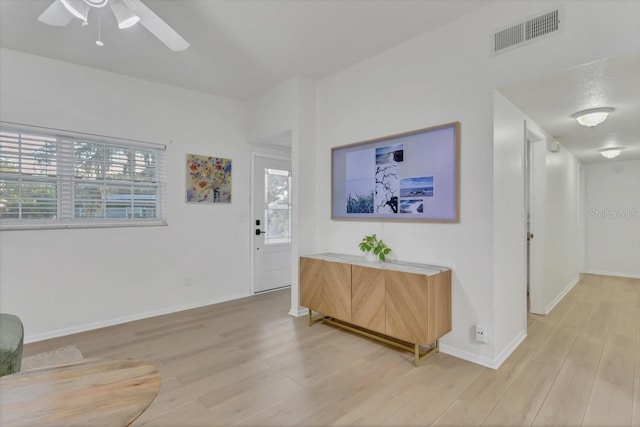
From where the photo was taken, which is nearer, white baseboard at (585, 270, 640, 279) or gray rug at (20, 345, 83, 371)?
gray rug at (20, 345, 83, 371)

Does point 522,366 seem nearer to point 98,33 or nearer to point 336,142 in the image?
point 336,142

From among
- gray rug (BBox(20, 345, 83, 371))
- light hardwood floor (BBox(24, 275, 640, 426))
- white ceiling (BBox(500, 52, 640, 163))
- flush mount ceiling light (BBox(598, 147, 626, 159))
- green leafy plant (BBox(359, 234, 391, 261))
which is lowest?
gray rug (BBox(20, 345, 83, 371))

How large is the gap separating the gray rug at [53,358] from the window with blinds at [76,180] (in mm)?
1201

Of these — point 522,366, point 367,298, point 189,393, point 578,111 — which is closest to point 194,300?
point 189,393

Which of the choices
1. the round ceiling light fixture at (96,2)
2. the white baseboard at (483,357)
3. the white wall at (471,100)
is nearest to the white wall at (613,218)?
the white wall at (471,100)

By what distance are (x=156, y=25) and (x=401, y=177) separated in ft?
7.31

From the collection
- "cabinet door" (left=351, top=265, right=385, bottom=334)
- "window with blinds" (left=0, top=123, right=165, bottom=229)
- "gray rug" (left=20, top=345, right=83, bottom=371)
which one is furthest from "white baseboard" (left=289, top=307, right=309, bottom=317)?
"gray rug" (left=20, top=345, right=83, bottom=371)

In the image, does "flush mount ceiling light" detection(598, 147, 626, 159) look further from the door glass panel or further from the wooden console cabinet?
the door glass panel

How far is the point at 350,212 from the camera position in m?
3.49

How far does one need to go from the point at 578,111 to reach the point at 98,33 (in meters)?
4.23

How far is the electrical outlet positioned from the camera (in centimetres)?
246

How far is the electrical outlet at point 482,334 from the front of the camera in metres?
2.46

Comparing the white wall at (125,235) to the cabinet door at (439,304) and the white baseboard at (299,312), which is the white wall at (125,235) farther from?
the cabinet door at (439,304)

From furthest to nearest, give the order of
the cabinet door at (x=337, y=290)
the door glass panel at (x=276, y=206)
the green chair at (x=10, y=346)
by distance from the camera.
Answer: the door glass panel at (x=276, y=206), the cabinet door at (x=337, y=290), the green chair at (x=10, y=346)
